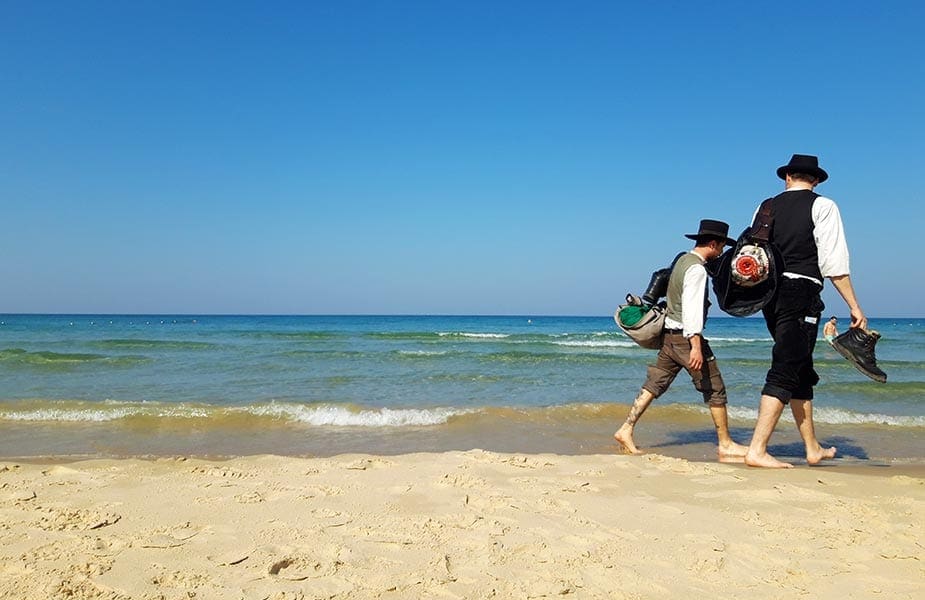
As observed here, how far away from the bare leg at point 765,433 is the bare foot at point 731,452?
0.40m

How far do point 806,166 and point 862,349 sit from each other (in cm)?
133

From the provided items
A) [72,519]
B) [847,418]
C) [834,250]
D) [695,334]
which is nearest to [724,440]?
[695,334]

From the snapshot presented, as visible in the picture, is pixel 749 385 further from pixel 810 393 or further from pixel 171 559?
pixel 171 559

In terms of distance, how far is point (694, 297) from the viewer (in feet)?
15.1

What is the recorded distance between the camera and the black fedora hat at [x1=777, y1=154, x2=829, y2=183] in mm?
4211

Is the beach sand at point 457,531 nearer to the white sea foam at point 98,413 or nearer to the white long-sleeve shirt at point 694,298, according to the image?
the white long-sleeve shirt at point 694,298

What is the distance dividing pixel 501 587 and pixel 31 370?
12.8m

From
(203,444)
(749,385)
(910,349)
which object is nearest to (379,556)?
(203,444)

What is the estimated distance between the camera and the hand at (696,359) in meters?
4.59

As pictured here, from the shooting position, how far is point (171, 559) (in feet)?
8.29

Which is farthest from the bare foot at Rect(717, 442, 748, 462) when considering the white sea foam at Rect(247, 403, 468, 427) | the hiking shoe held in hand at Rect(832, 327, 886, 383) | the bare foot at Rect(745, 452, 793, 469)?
the white sea foam at Rect(247, 403, 468, 427)

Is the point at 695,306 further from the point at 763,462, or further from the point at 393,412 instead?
the point at 393,412

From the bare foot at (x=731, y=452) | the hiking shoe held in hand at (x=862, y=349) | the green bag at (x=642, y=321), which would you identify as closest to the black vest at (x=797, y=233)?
the hiking shoe held in hand at (x=862, y=349)

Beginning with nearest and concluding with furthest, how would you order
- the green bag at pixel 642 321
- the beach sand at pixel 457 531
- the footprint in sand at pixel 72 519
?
the beach sand at pixel 457 531 → the footprint in sand at pixel 72 519 → the green bag at pixel 642 321
